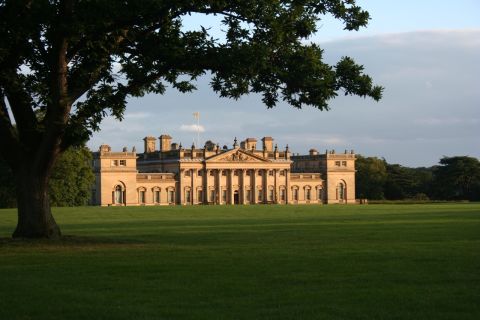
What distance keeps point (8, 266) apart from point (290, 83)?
6870mm

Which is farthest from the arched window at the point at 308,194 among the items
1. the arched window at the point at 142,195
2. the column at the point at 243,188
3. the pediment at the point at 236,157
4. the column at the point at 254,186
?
the arched window at the point at 142,195

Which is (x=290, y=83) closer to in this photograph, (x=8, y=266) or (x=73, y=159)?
(x=8, y=266)

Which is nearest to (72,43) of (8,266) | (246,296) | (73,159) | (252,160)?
(8,266)

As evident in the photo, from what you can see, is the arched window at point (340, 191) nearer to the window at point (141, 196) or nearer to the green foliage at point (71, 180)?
the window at point (141, 196)

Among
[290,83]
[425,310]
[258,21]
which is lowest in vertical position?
[425,310]

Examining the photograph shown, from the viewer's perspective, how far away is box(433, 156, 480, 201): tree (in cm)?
10112

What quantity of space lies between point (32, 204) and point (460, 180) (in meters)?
88.1

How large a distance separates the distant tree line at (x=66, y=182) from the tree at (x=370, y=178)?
47.1 m

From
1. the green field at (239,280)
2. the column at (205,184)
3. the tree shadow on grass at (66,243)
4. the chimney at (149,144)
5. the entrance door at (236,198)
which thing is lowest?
the green field at (239,280)

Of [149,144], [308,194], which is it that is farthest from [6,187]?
[308,194]

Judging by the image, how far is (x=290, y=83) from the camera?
688 inches

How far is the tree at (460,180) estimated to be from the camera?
101 meters

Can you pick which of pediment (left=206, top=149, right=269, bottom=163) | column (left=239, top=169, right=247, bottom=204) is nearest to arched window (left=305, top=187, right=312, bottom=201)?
pediment (left=206, top=149, right=269, bottom=163)

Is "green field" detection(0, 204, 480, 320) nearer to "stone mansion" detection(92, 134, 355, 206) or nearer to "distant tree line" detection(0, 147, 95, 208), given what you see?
"distant tree line" detection(0, 147, 95, 208)
